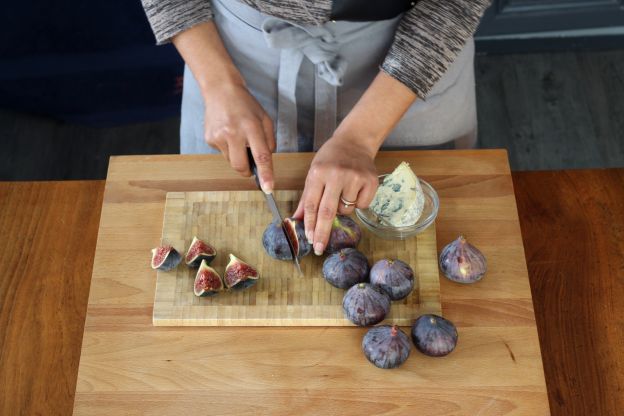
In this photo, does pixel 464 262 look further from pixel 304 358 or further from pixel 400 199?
pixel 304 358

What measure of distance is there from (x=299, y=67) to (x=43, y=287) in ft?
2.53

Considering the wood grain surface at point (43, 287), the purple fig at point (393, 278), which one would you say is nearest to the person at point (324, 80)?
the purple fig at point (393, 278)

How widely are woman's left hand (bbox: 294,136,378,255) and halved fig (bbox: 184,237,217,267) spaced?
204 mm

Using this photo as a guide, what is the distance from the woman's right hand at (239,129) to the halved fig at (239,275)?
6.3 inches

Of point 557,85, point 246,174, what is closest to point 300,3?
point 246,174

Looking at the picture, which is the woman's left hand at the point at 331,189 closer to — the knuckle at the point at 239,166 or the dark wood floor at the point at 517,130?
the knuckle at the point at 239,166

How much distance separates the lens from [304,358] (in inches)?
56.1

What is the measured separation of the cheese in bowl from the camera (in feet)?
4.94

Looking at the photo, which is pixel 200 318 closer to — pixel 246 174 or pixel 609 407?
pixel 246 174

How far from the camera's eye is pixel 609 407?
1528 millimetres

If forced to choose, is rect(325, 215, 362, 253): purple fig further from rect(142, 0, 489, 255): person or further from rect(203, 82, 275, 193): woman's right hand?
rect(203, 82, 275, 193): woman's right hand

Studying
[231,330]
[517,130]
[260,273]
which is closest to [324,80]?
[260,273]

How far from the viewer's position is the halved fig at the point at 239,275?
147 centimetres

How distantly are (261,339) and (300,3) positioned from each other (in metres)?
0.68
